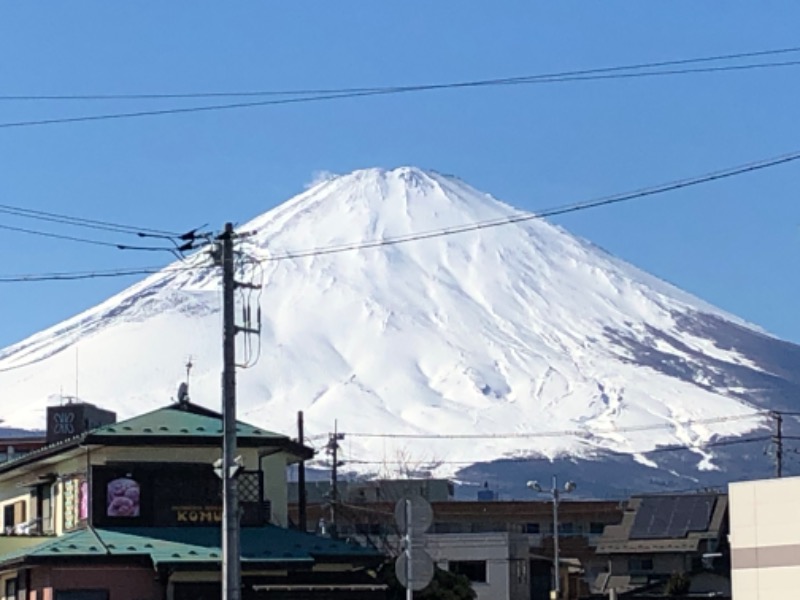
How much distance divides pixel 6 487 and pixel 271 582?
11.7 m

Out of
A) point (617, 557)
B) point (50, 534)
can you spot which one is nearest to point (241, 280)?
point (50, 534)

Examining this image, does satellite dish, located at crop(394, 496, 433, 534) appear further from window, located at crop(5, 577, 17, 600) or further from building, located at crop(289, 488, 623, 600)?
building, located at crop(289, 488, 623, 600)

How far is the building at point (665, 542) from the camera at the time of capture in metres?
77.4

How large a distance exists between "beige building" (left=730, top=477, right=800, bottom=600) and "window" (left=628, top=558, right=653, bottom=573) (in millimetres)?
35291

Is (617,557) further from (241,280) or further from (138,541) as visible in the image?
(241,280)

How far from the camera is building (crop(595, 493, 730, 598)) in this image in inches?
3049

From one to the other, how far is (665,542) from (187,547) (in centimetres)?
4094

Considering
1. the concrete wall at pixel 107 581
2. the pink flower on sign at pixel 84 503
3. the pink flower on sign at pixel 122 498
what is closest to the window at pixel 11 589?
the pink flower on sign at pixel 84 503

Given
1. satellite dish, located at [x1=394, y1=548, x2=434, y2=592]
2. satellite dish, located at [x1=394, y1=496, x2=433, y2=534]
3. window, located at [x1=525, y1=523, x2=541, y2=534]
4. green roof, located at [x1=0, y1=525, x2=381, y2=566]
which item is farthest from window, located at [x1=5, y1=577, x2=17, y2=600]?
window, located at [x1=525, y1=523, x2=541, y2=534]

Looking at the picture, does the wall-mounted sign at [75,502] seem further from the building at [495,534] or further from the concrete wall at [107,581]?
the building at [495,534]

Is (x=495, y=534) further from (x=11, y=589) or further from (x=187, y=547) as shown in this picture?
(x=187, y=547)

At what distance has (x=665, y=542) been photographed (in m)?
79.2

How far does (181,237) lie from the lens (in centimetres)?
3284

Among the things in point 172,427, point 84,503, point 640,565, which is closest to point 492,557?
point 640,565
